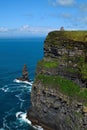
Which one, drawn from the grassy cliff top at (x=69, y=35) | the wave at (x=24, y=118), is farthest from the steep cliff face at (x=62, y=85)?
the wave at (x=24, y=118)

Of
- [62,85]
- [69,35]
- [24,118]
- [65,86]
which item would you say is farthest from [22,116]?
[69,35]

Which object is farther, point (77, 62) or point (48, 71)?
point (48, 71)

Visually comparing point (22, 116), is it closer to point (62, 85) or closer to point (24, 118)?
point (24, 118)

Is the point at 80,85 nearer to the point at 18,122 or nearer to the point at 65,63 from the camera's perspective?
the point at 65,63

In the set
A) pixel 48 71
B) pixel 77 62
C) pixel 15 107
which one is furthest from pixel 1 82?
pixel 77 62

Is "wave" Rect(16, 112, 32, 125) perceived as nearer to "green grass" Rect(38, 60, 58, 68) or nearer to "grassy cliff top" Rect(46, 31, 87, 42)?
"green grass" Rect(38, 60, 58, 68)

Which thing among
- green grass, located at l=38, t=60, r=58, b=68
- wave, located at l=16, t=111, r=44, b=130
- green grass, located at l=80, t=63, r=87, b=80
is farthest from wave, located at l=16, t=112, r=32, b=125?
green grass, located at l=80, t=63, r=87, b=80

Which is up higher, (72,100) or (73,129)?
(72,100)
